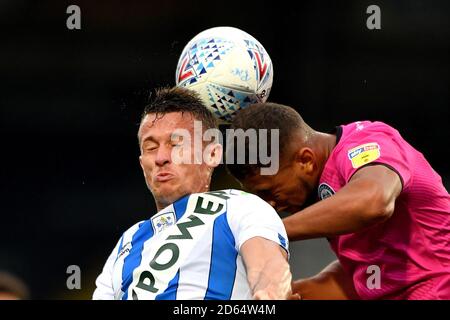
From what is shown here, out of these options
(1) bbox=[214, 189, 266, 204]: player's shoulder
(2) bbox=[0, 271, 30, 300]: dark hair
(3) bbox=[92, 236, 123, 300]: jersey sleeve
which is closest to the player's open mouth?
(1) bbox=[214, 189, 266, 204]: player's shoulder

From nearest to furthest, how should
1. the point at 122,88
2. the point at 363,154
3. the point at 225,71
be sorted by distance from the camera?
the point at 363,154 → the point at 225,71 → the point at 122,88

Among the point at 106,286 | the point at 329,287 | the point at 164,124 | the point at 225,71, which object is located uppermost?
the point at 225,71

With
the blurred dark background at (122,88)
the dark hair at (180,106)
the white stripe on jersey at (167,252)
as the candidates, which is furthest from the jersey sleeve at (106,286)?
the blurred dark background at (122,88)

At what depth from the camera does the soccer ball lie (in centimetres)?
429

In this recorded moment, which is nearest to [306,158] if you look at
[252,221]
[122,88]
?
[252,221]

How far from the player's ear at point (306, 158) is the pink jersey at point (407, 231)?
7cm

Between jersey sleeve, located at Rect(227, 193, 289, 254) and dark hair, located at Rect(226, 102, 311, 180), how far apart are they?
2.49 ft

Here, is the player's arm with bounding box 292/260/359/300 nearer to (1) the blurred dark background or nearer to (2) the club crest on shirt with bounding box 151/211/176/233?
(2) the club crest on shirt with bounding box 151/211/176/233

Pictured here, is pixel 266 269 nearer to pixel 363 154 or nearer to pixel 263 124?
pixel 363 154

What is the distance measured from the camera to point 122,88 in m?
8.46

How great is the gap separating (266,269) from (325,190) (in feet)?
4.23

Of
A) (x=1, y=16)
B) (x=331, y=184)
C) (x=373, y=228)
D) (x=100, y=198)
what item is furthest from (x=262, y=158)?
(x=1, y=16)

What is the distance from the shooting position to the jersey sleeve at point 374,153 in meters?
3.78

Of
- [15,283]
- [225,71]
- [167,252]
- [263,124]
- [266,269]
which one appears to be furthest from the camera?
[15,283]
